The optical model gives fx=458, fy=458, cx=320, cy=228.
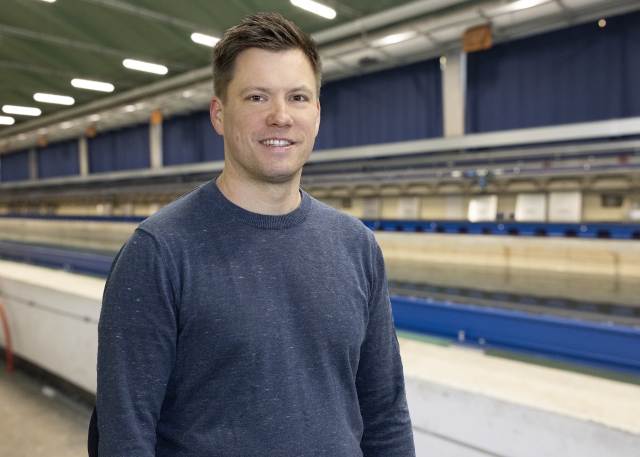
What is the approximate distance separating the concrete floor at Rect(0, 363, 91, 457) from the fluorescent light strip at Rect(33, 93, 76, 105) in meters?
6.19

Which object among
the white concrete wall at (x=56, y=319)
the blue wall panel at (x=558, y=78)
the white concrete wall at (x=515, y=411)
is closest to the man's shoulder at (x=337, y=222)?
the white concrete wall at (x=515, y=411)

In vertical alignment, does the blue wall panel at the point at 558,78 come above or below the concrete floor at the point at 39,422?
above

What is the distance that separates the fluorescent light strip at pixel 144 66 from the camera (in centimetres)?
625

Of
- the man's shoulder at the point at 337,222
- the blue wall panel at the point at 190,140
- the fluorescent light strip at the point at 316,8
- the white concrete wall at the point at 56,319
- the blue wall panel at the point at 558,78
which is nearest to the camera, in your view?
the man's shoulder at the point at 337,222

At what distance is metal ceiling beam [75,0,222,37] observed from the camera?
4.52 metres

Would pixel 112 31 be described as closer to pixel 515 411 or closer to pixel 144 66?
pixel 144 66

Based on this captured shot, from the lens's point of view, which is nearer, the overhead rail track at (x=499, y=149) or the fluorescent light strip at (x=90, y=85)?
the overhead rail track at (x=499, y=149)

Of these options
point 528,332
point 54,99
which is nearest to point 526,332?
point 528,332

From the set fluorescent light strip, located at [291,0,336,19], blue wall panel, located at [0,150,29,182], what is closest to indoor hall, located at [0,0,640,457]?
fluorescent light strip, located at [291,0,336,19]

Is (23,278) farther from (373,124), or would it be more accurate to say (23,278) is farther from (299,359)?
(373,124)

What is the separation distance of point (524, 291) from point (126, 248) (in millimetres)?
3572

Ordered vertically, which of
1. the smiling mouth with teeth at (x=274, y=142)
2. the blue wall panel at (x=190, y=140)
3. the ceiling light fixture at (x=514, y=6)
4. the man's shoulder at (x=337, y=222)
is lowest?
the man's shoulder at (x=337, y=222)

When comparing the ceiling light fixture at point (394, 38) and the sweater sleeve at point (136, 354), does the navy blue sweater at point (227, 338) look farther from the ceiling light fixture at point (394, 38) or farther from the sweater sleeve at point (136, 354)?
the ceiling light fixture at point (394, 38)

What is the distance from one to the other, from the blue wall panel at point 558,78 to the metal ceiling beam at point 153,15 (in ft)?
10.5
